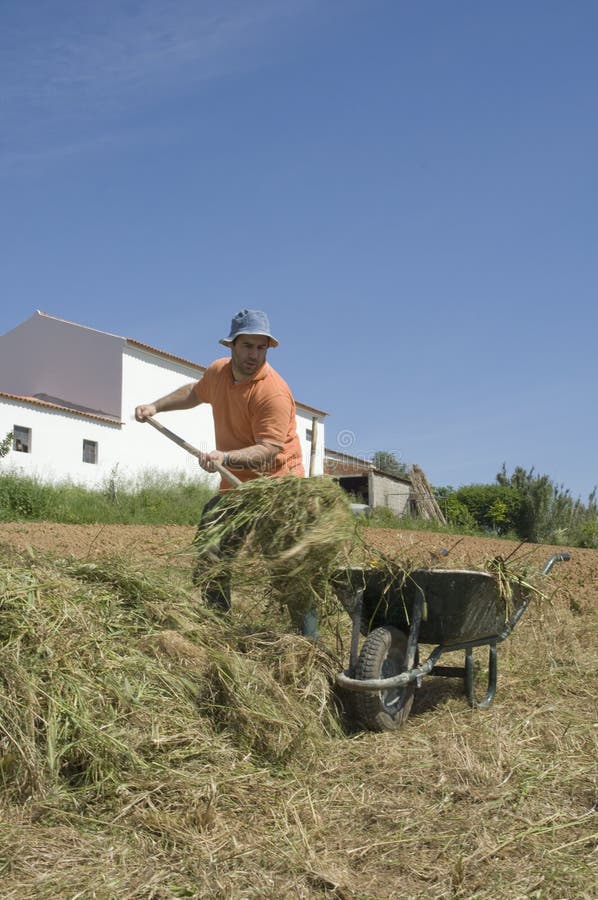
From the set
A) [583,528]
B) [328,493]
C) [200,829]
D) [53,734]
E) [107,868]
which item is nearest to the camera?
[107,868]

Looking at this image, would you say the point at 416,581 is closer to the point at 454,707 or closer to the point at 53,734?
the point at 454,707

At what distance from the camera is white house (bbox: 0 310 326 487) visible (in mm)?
23188

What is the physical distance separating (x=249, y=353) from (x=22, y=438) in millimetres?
19957

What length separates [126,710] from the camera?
3033 mm

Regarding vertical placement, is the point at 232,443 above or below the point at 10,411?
below

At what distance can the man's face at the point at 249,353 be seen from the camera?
4.34m

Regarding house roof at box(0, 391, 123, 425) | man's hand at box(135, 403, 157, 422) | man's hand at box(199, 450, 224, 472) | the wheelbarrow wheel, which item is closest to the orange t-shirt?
man's hand at box(199, 450, 224, 472)

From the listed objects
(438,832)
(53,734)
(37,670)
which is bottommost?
(438,832)

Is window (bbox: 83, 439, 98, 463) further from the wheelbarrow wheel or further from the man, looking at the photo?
the wheelbarrow wheel

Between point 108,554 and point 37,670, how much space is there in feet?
Answer: 3.97

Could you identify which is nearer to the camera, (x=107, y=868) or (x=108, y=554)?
(x=107, y=868)

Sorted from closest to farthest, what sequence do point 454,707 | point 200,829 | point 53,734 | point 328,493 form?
point 200,829 → point 53,734 → point 328,493 → point 454,707

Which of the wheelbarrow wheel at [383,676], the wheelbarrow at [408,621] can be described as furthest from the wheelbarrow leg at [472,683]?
the wheelbarrow wheel at [383,676]

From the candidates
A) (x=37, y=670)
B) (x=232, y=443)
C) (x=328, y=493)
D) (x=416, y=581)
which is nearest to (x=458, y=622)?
(x=416, y=581)
